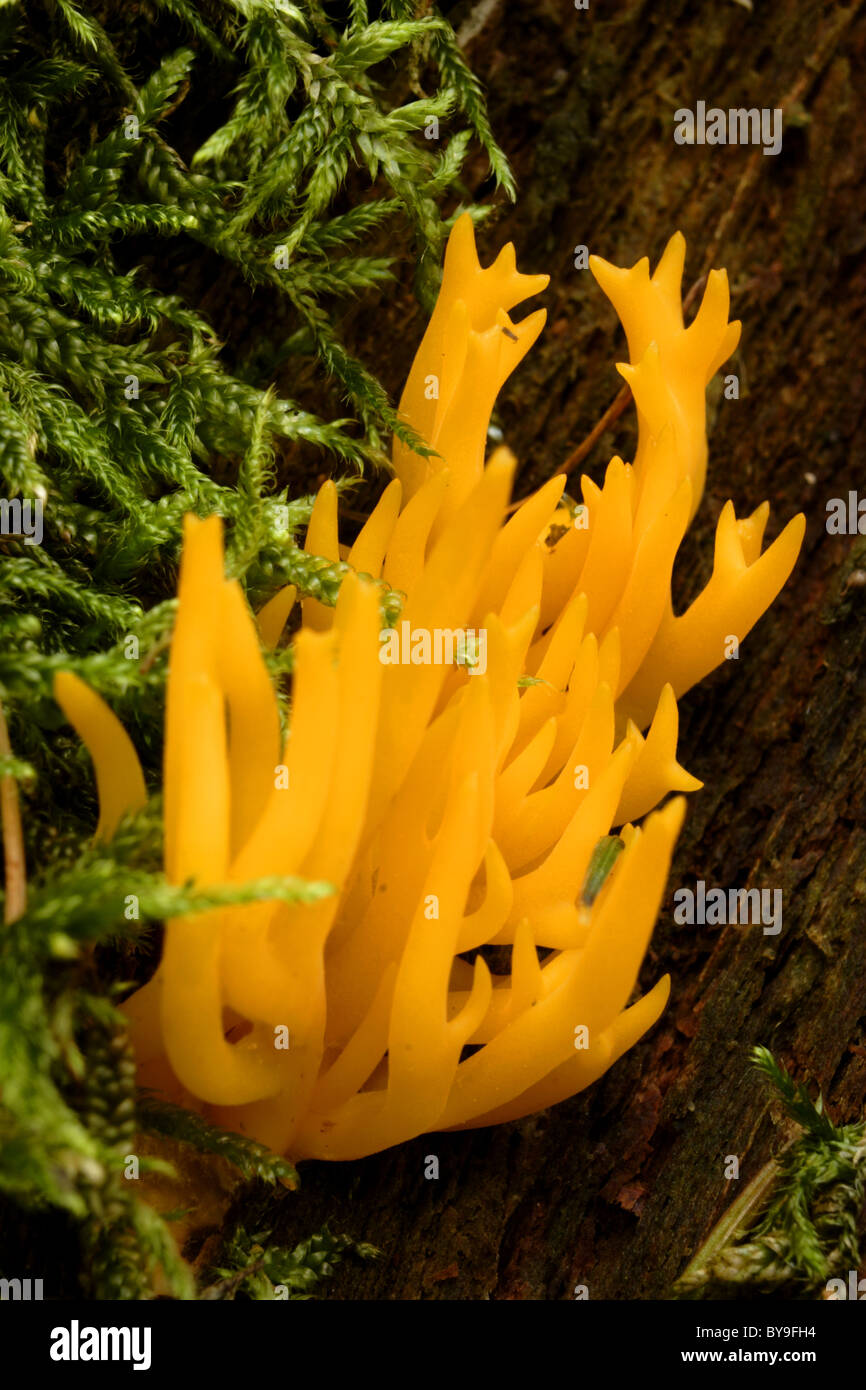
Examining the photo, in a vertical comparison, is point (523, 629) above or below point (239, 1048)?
above

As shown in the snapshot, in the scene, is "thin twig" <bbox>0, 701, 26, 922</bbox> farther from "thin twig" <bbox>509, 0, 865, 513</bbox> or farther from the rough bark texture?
"thin twig" <bbox>509, 0, 865, 513</bbox>

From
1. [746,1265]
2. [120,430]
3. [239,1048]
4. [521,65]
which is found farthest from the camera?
[521,65]

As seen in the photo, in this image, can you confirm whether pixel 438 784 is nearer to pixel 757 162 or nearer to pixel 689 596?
pixel 689 596

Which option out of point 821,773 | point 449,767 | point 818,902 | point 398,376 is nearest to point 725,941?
point 818,902

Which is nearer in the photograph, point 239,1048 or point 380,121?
point 239,1048

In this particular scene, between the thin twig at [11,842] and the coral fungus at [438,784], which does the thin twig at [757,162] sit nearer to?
the coral fungus at [438,784]

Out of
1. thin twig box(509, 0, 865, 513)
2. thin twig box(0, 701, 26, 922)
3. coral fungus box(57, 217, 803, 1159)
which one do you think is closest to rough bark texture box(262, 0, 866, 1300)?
thin twig box(509, 0, 865, 513)

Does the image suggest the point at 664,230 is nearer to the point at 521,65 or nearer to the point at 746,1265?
the point at 521,65

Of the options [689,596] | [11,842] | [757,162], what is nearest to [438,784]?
[11,842]
